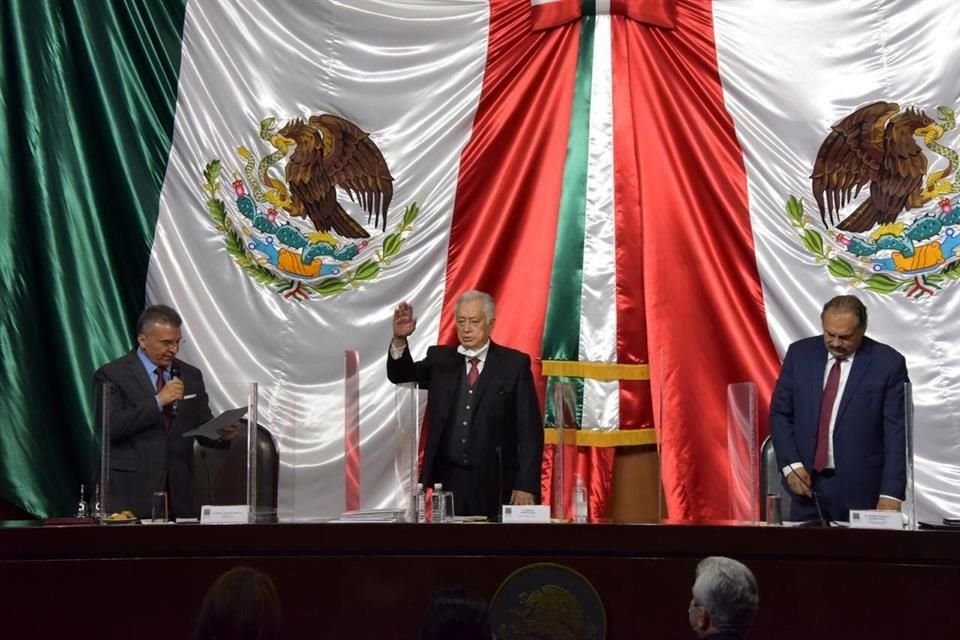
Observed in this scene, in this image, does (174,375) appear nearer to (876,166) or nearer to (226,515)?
(226,515)

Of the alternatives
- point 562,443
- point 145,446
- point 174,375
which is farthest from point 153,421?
point 562,443

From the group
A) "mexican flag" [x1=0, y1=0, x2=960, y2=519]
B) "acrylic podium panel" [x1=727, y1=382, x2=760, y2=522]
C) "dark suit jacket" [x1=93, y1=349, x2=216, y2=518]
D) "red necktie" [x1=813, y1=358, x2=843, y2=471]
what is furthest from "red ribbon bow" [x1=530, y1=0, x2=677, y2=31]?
"dark suit jacket" [x1=93, y1=349, x2=216, y2=518]

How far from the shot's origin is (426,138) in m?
5.64

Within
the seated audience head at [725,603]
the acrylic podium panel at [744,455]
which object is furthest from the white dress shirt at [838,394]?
the seated audience head at [725,603]

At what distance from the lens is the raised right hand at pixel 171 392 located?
4465mm

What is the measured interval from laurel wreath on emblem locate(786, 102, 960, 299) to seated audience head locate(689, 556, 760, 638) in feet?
9.41

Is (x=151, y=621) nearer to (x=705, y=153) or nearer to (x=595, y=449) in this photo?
(x=595, y=449)

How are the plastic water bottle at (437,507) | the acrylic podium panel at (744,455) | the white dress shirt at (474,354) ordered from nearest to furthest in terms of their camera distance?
1. the plastic water bottle at (437,507)
2. the acrylic podium panel at (744,455)
3. the white dress shirt at (474,354)

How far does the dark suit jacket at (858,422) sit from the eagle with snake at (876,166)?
901 millimetres

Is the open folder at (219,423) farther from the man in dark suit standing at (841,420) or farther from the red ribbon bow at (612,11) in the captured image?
the red ribbon bow at (612,11)

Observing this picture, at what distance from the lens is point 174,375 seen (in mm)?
4840

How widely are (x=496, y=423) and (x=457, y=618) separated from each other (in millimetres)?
2152

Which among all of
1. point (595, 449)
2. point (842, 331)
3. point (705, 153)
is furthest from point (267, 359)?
point (842, 331)

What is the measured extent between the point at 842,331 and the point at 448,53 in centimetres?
203
